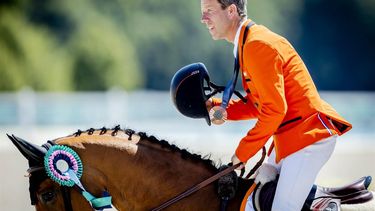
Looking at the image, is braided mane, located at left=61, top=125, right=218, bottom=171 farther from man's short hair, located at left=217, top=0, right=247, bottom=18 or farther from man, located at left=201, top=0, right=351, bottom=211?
man's short hair, located at left=217, top=0, right=247, bottom=18

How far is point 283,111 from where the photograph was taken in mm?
4578

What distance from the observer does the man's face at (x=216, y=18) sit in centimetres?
488

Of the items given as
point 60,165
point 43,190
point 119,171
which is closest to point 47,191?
point 43,190

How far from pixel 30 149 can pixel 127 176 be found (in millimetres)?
620

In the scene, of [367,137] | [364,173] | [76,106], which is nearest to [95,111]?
[76,106]

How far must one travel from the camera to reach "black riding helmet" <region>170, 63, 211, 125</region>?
509 cm

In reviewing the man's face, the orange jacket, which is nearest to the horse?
the orange jacket

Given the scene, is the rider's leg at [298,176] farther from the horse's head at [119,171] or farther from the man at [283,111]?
the horse's head at [119,171]

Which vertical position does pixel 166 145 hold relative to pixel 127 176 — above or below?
above

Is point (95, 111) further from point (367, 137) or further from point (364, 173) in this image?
point (364, 173)

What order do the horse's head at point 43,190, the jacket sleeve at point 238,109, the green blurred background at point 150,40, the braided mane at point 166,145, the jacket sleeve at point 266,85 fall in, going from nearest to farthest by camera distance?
the jacket sleeve at point 266,85 → the horse's head at point 43,190 → the braided mane at point 166,145 → the jacket sleeve at point 238,109 → the green blurred background at point 150,40

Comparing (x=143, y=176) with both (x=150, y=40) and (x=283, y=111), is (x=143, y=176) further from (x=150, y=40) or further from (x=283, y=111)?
(x=150, y=40)

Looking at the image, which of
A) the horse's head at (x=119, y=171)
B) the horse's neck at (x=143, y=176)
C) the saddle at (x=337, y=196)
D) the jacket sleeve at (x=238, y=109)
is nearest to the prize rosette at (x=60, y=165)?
the horse's head at (x=119, y=171)

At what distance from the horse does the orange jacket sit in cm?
41
